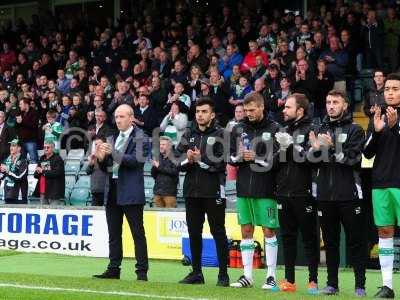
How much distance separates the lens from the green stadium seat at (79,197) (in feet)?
66.7

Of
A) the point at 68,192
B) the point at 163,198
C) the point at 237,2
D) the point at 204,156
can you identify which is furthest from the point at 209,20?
the point at 204,156

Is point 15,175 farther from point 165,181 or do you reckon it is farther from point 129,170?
point 129,170

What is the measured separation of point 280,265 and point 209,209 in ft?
11.2

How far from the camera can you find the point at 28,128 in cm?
2261

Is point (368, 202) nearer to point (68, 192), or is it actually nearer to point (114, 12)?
point (68, 192)

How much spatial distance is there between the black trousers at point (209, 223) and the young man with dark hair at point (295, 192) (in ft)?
2.60

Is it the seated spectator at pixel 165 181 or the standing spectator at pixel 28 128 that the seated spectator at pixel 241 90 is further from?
the standing spectator at pixel 28 128

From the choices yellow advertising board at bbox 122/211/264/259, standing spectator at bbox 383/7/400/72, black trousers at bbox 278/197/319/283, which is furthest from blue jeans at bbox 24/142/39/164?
black trousers at bbox 278/197/319/283

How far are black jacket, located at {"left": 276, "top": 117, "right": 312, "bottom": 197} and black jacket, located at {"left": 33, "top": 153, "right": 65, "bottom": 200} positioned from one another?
29.5 ft

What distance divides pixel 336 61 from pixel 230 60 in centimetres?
283

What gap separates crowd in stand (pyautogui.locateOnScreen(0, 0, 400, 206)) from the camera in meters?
19.3

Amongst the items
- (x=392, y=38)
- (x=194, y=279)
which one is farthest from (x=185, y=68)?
(x=194, y=279)

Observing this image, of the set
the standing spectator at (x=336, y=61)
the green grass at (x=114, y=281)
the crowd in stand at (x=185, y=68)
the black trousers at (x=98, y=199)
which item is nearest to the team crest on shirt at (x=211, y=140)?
the green grass at (x=114, y=281)

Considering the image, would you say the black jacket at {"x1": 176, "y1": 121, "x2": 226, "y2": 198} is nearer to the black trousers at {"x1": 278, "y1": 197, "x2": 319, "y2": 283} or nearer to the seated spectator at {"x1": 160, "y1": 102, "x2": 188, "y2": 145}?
the black trousers at {"x1": 278, "y1": 197, "x2": 319, "y2": 283}
